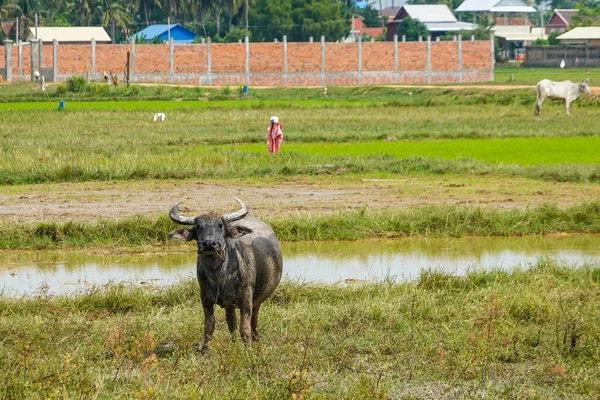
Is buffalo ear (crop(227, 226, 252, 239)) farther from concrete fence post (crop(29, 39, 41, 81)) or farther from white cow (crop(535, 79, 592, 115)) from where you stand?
concrete fence post (crop(29, 39, 41, 81))

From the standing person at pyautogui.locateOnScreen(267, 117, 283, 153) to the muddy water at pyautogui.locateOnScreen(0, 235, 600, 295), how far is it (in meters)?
6.03

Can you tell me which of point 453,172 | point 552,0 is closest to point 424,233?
point 453,172

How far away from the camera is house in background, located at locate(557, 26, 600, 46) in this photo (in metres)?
69.8

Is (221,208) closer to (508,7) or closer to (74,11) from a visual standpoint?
(74,11)

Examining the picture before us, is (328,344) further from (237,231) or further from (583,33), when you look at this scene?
(583,33)

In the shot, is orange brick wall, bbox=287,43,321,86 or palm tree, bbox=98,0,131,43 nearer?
orange brick wall, bbox=287,43,321,86

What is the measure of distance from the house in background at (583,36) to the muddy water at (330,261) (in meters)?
61.3

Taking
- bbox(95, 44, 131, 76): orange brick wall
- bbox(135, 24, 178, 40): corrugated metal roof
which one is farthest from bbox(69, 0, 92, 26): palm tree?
bbox(95, 44, 131, 76): orange brick wall

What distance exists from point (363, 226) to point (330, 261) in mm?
1252

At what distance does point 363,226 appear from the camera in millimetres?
11375

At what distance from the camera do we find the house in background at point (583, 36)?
229ft

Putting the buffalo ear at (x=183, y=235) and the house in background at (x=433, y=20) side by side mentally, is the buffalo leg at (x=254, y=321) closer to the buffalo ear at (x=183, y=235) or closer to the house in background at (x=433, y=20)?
the buffalo ear at (x=183, y=235)

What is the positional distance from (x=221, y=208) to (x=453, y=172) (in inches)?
178

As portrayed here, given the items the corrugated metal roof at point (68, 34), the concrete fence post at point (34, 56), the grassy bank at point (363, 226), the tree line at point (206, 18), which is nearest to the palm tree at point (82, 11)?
the tree line at point (206, 18)
